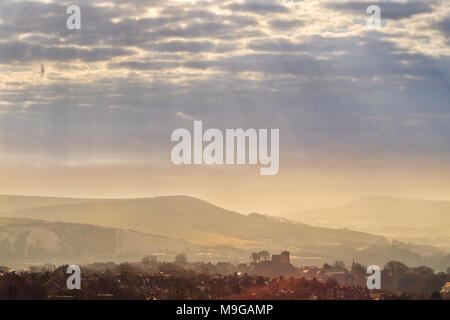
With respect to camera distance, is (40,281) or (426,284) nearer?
(40,281)

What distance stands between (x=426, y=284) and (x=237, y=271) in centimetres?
3938

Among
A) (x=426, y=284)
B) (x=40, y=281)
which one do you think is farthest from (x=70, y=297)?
(x=426, y=284)

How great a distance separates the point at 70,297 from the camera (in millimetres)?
104312

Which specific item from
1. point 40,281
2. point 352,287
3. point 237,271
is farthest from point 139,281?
point 352,287
